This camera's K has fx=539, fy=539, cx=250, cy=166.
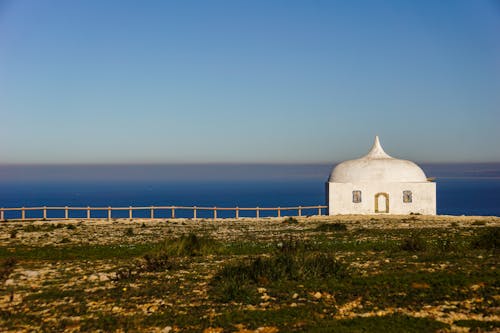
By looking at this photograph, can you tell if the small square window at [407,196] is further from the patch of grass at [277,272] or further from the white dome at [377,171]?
the patch of grass at [277,272]

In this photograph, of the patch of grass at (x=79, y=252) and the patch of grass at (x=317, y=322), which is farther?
the patch of grass at (x=79, y=252)

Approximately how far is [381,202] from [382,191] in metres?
1.02

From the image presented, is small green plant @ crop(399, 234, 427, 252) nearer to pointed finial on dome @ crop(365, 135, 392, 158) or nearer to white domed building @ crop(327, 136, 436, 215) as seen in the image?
white domed building @ crop(327, 136, 436, 215)

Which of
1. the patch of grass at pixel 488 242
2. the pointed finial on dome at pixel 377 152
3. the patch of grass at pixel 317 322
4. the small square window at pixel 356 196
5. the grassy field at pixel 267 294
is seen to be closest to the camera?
the patch of grass at pixel 317 322

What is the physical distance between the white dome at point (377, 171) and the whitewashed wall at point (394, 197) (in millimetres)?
563

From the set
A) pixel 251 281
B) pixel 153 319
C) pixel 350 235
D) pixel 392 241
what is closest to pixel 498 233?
pixel 392 241

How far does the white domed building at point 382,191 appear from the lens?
48.2m

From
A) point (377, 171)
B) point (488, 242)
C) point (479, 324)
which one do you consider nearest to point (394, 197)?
point (377, 171)

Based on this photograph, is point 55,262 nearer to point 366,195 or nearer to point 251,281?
point 251,281

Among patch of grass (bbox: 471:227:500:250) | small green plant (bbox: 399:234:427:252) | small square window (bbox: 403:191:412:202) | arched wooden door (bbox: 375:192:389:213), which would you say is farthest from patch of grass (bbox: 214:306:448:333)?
small square window (bbox: 403:191:412:202)

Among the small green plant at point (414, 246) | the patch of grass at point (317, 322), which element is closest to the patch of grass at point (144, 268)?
the patch of grass at point (317, 322)

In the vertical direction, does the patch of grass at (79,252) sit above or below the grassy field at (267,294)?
below

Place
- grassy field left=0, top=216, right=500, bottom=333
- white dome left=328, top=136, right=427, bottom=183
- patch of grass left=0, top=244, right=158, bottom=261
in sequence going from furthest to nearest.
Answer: white dome left=328, top=136, right=427, bottom=183 < patch of grass left=0, top=244, right=158, bottom=261 < grassy field left=0, top=216, right=500, bottom=333

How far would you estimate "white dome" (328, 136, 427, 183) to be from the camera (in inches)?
1909
